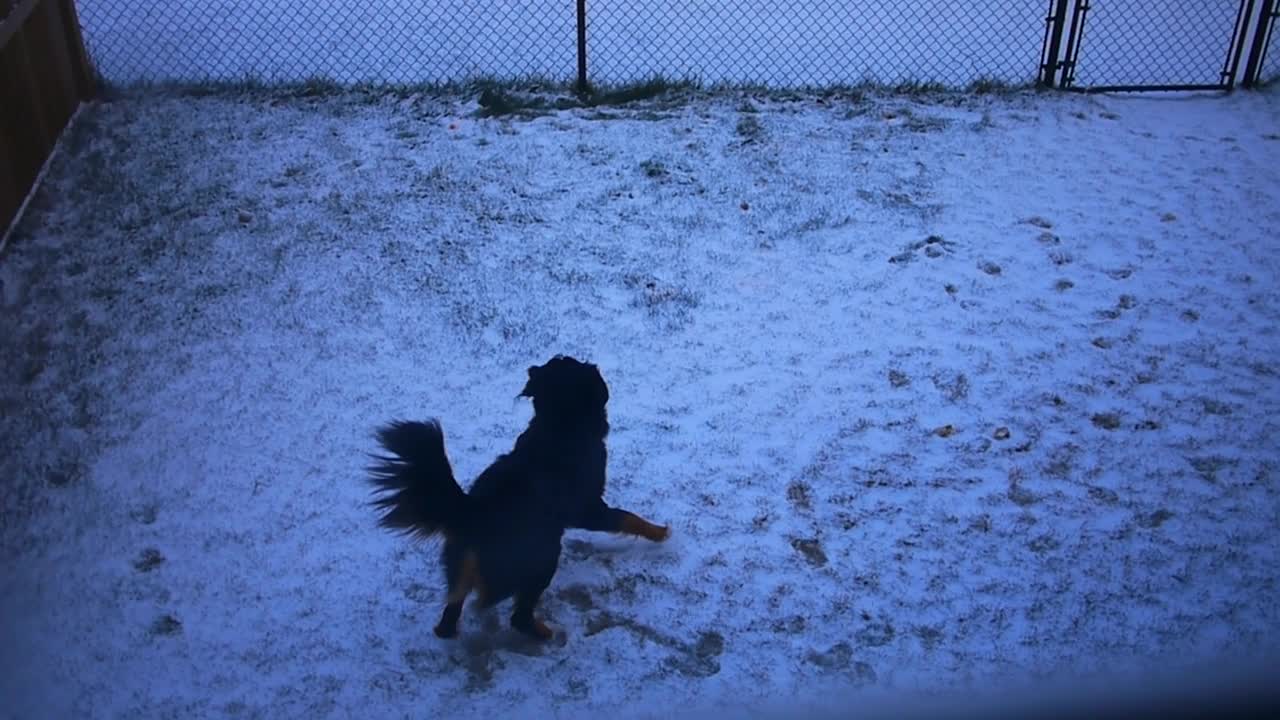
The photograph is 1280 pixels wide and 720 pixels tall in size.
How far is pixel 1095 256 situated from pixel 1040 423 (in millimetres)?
1582

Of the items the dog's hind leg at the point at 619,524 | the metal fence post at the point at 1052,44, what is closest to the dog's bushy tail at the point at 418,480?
the dog's hind leg at the point at 619,524

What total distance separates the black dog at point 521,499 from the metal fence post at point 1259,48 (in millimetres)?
6811

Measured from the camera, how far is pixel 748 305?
219 inches

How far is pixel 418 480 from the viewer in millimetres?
3094

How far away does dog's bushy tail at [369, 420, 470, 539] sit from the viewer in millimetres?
3074

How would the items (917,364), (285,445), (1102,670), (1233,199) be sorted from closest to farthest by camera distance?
(1102,670)
(285,445)
(917,364)
(1233,199)

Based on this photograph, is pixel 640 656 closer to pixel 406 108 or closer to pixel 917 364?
pixel 917 364

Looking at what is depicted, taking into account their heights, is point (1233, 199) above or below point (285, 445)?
above

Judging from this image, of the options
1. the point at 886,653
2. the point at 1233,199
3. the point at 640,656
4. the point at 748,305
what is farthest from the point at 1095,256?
the point at 640,656

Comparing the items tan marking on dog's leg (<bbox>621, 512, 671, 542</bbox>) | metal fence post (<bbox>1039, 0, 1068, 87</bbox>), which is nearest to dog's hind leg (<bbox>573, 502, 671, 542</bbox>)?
tan marking on dog's leg (<bbox>621, 512, 671, 542</bbox>)

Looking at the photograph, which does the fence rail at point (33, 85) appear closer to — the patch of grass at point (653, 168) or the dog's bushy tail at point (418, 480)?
the patch of grass at point (653, 168)

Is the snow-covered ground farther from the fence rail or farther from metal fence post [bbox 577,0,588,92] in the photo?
metal fence post [bbox 577,0,588,92]

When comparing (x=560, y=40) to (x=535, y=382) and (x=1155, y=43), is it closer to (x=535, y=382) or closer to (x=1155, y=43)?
(x=1155, y=43)

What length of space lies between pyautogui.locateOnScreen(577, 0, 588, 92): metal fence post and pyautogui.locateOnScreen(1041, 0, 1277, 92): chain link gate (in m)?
3.42
